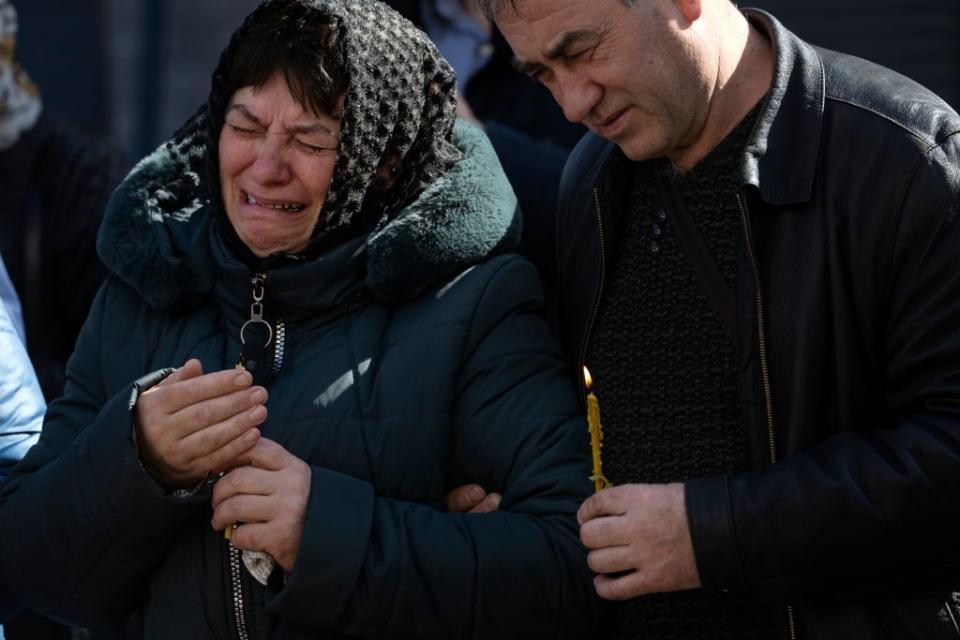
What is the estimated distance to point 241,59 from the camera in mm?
2689

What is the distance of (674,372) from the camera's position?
256cm

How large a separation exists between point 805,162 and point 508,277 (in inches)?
23.2

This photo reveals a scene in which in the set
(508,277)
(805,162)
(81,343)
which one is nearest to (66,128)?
(81,343)

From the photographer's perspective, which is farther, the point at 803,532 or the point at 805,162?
the point at 805,162

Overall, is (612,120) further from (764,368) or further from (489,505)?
(489,505)

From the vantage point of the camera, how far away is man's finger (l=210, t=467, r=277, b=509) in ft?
8.00

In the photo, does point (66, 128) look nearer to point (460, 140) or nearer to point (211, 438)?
point (460, 140)

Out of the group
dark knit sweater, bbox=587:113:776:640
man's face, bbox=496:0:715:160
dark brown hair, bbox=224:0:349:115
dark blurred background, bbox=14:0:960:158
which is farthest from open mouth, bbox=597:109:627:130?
dark blurred background, bbox=14:0:960:158

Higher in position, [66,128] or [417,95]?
[417,95]

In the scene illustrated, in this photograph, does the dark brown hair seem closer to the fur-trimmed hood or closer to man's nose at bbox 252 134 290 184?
man's nose at bbox 252 134 290 184

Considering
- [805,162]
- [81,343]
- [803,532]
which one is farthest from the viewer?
[81,343]

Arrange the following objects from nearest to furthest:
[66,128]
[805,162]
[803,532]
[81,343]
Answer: [803,532] < [805,162] < [81,343] < [66,128]

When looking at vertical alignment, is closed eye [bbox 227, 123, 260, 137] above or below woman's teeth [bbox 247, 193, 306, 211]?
above

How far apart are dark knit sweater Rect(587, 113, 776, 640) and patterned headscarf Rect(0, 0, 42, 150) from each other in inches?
87.5
